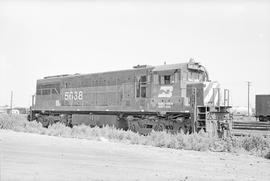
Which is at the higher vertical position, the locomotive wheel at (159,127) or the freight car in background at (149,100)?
the freight car in background at (149,100)

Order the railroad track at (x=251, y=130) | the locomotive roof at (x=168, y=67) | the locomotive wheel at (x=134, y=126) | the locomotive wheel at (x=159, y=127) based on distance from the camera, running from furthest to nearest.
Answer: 1. the railroad track at (x=251, y=130)
2. the locomotive wheel at (x=134, y=126)
3. the locomotive wheel at (x=159, y=127)
4. the locomotive roof at (x=168, y=67)

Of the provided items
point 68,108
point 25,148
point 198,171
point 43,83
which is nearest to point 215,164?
point 198,171

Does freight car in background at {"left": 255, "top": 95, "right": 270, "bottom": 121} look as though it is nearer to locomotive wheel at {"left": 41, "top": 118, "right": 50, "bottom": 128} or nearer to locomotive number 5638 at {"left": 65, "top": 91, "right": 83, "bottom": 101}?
locomotive number 5638 at {"left": 65, "top": 91, "right": 83, "bottom": 101}

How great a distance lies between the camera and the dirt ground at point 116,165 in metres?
7.08

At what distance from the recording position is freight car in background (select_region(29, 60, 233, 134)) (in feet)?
54.1

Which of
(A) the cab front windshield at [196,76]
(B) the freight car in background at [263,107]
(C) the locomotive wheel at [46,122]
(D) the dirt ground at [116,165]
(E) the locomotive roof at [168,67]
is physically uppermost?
(E) the locomotive roof at [168,67]

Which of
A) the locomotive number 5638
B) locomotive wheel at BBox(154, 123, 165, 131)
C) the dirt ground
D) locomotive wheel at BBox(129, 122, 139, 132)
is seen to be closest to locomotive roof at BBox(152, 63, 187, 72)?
locomotive wheel at BBox(154, 123, 165, 131)

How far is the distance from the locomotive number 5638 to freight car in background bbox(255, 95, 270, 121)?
743 inches

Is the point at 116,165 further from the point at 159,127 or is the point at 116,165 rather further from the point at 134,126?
the point at 134,126

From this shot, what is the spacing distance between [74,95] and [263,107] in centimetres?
1930

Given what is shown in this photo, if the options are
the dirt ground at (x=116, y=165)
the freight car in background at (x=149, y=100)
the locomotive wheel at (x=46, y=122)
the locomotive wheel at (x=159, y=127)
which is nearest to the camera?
the dirt ground at (x=116, y=165)

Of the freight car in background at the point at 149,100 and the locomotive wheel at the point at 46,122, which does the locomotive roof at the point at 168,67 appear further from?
the locomotive wheel at the point at 46,122

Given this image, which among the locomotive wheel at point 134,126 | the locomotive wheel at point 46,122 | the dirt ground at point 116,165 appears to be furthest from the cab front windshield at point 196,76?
the locomotive wheel at point 46,122

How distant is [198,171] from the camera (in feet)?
26.7
